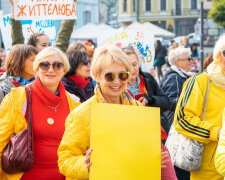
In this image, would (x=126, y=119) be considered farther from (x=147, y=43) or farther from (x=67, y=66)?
(x=147, y=43)

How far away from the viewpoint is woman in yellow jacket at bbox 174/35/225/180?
137 inches

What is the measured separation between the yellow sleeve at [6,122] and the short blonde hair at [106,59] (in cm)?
87

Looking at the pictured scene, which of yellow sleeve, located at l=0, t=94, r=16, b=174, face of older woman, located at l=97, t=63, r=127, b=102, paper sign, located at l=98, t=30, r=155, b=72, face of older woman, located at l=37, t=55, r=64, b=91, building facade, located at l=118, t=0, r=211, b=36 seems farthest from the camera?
building facade, located at l=118, t=0, r=211, b=36

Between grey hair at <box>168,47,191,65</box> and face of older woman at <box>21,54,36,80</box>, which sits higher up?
face of older woman at <box>21,54,36,80</box>

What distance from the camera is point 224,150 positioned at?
8.16 ft

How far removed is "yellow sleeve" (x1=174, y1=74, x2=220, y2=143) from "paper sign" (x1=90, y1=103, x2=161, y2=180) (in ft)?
3.59

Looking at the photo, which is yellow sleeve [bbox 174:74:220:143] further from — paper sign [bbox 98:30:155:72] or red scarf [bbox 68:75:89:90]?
paper sign [bbox 98:30:155:72]

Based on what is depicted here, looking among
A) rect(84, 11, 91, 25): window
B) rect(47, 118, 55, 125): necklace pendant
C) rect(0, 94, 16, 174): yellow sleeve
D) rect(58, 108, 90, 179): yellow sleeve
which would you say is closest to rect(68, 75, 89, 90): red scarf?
rect(47, 118, 55, 125): necklace pendant

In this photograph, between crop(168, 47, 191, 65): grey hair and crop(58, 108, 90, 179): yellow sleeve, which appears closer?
crop(58, 108, 90, 179): yellow sleeve

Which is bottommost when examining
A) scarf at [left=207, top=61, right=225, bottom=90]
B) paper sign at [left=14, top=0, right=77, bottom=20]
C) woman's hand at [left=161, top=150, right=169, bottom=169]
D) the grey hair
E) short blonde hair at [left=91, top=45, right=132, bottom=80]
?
woman's hand at [left=161, top=150, right=169, bottom=169]

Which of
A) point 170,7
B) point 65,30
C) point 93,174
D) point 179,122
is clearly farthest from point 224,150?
point 170,7

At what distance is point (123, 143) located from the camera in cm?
238

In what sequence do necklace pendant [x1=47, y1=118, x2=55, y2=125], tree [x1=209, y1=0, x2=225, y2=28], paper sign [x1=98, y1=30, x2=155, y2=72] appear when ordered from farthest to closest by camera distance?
1. tree [x1=209, y1=0, x2=225, y2=28]
2. paper sign [x1=98, y1=30, x2=155, y2=72]
3. necklace pendant [x1=47, y1=118, x2=55, y2=125]

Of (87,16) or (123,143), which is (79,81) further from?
(87,16)
